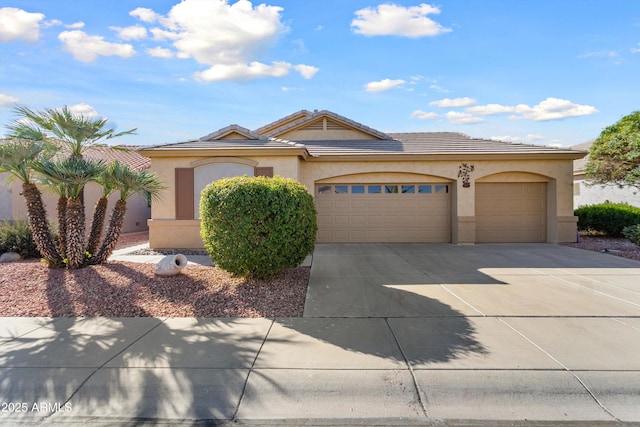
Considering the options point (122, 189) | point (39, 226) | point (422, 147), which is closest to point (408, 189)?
point (422, 147)

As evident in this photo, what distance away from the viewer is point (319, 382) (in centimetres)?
388

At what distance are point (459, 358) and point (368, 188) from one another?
10.3m

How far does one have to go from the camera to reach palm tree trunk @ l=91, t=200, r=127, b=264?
8.77 m

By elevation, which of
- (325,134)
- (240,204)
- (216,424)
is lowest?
(216,424)

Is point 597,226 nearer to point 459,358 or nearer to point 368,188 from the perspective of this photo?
point 368,188

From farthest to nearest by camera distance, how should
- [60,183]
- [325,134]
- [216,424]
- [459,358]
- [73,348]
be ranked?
1. [325,134]
2. [60,183]
3. [73,348]
4. [459,358]
5. [216,424]

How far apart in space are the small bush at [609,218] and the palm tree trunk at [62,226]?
18.8m

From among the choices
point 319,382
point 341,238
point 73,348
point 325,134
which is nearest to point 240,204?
point 73,348

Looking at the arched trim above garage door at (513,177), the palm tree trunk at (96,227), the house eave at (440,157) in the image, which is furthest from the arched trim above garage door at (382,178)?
the palm tree trunk at (96,227)

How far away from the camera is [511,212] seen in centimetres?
1453

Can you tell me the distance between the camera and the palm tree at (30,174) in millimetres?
7789

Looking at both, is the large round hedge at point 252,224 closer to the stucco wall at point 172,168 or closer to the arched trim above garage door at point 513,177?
the stucco wall at point 172,168

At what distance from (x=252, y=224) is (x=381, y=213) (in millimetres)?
8390

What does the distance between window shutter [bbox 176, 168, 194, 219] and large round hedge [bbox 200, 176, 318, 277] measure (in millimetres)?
6119
